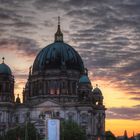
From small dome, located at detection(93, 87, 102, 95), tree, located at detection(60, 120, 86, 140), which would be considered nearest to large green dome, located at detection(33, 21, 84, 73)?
small dome, located at detection(93, 87, 102, 95)

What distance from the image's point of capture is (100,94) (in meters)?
192

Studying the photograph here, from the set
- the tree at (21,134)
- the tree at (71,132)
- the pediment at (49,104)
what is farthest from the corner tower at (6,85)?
the tree at (71,132)

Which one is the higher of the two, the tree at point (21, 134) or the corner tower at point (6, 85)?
the corner tower at point (6, 85)

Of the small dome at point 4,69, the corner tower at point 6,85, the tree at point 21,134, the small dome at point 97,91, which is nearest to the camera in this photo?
the tree at point 21,134

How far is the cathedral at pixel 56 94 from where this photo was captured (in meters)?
175

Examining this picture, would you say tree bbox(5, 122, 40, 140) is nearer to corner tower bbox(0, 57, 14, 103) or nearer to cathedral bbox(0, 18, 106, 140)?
cathedral bbox(0, 18, 106, 140)

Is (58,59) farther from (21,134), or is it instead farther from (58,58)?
(21,134)

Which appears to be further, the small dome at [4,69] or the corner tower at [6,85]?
the small dome at [4,69]

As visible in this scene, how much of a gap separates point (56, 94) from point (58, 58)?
10.5 metres

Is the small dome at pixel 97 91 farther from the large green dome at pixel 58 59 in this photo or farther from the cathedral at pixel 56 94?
the large green dome at pixel 58 59

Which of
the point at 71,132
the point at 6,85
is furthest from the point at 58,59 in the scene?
the point at 71,132

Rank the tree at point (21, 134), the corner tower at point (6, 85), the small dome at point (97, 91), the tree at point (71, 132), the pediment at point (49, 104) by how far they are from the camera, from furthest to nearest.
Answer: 1. the small dome at point (97, 91)
2. the pediment at point (49, 104)
3. the corner tower at point (6, 85)
4. the tree at point (71, 132)
5. the tree at point (21, 134)

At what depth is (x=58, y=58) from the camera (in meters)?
188

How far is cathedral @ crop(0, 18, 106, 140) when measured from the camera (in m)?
175
